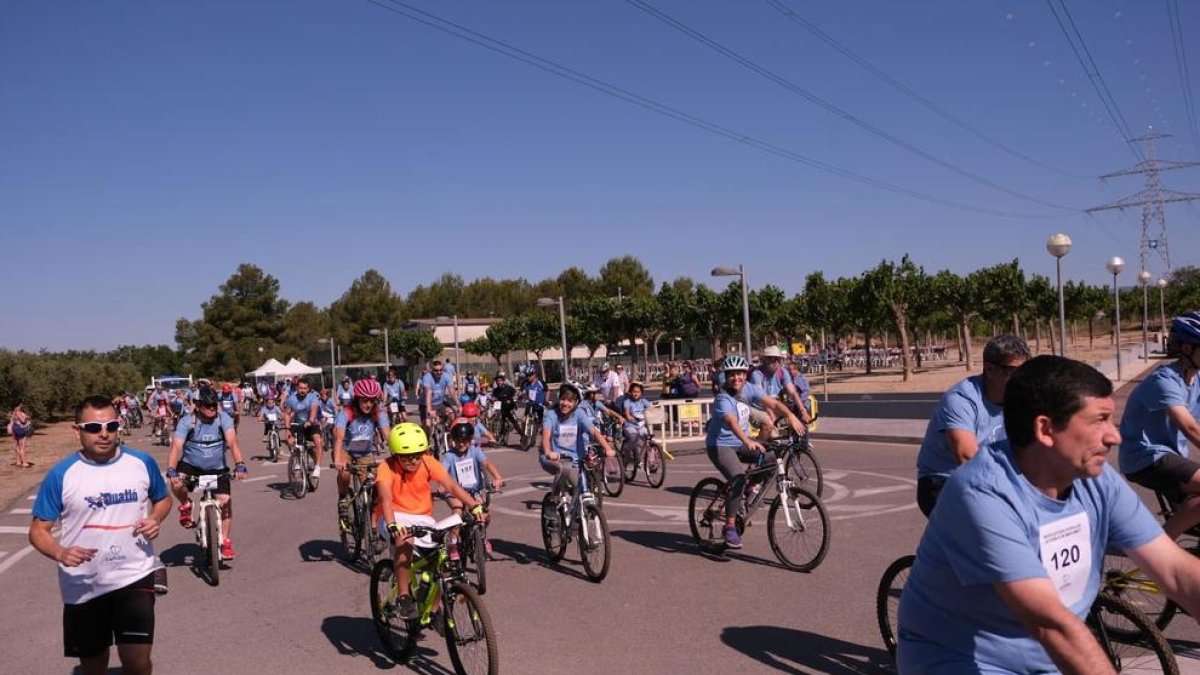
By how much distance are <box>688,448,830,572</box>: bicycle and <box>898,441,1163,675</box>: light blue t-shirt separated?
17.4ft

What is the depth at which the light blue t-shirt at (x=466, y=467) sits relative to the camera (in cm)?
851

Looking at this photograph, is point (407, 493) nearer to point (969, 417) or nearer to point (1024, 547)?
point (969, 417)

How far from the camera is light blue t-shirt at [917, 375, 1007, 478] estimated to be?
16.7ft

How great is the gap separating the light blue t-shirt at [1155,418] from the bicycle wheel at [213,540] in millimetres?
7797

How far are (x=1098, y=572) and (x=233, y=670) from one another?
552 cm

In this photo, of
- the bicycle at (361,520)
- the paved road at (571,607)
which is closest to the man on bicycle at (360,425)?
the bicycle at (361,520)

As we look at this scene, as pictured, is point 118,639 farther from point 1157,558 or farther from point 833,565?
point 833,565

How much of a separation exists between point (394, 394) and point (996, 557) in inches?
674

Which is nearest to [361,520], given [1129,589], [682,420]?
[1129,589]

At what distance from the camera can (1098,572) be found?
8.75 ft

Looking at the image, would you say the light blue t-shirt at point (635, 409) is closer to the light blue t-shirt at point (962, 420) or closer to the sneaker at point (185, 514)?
the sneaker at point (185, 514)

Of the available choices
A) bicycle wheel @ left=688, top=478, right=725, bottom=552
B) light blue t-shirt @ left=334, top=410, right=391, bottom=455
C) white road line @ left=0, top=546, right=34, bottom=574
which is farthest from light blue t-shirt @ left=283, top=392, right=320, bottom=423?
bicycle wheel @ left=688, top=478, right=725, bottom=552

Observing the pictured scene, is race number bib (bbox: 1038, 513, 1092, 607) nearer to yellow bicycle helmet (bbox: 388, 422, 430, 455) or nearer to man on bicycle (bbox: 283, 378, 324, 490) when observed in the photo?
yellow bicycle helmet (bbox: 388, 422, 430, 455)

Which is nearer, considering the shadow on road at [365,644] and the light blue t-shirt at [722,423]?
the shadow on road at [365,644]
